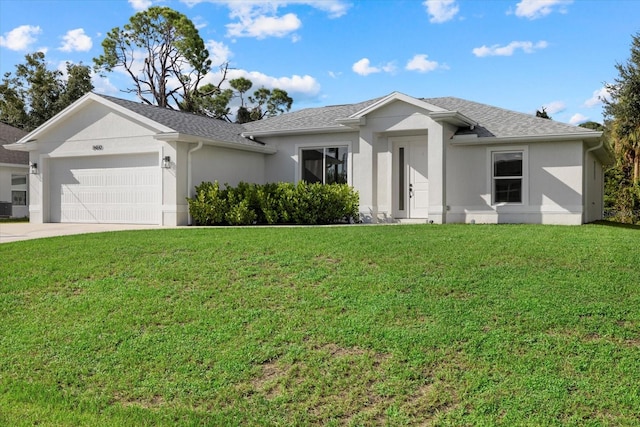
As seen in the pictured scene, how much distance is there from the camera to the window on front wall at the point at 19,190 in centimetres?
2572

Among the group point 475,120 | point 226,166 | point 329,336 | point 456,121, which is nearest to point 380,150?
point 456,121

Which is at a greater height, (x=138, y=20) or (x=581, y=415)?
(x=138, y=20)

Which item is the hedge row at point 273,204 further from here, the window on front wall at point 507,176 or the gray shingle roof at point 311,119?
the window on front wall at point 507,176

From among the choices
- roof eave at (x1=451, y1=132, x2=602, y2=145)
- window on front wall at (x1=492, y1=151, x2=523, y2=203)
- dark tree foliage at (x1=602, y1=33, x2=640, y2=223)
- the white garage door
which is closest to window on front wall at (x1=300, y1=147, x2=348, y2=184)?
roof eave at (x1=451, y1=132, x2=602, y2=145)

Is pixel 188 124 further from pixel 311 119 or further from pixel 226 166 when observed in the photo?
pixel 311 119

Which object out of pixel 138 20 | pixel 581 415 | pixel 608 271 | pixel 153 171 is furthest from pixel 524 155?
pixel 138 20

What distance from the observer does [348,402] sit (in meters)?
4.99

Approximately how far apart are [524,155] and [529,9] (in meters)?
4.41

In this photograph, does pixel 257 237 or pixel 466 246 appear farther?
pixel 257 237

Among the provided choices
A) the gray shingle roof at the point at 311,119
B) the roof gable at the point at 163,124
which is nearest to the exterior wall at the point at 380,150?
the gray shingle roof at the point at 311,119

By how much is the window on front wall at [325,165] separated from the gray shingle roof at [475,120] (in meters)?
0.86

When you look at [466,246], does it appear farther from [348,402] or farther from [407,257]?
[348,402]

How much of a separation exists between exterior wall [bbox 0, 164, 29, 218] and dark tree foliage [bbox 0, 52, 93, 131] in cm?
1426

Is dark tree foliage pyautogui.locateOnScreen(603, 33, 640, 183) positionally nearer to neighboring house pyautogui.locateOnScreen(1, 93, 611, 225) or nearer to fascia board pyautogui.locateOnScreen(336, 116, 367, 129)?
neighboring house pyautogui.locateOnScreen(1, 93, 611, 225)
